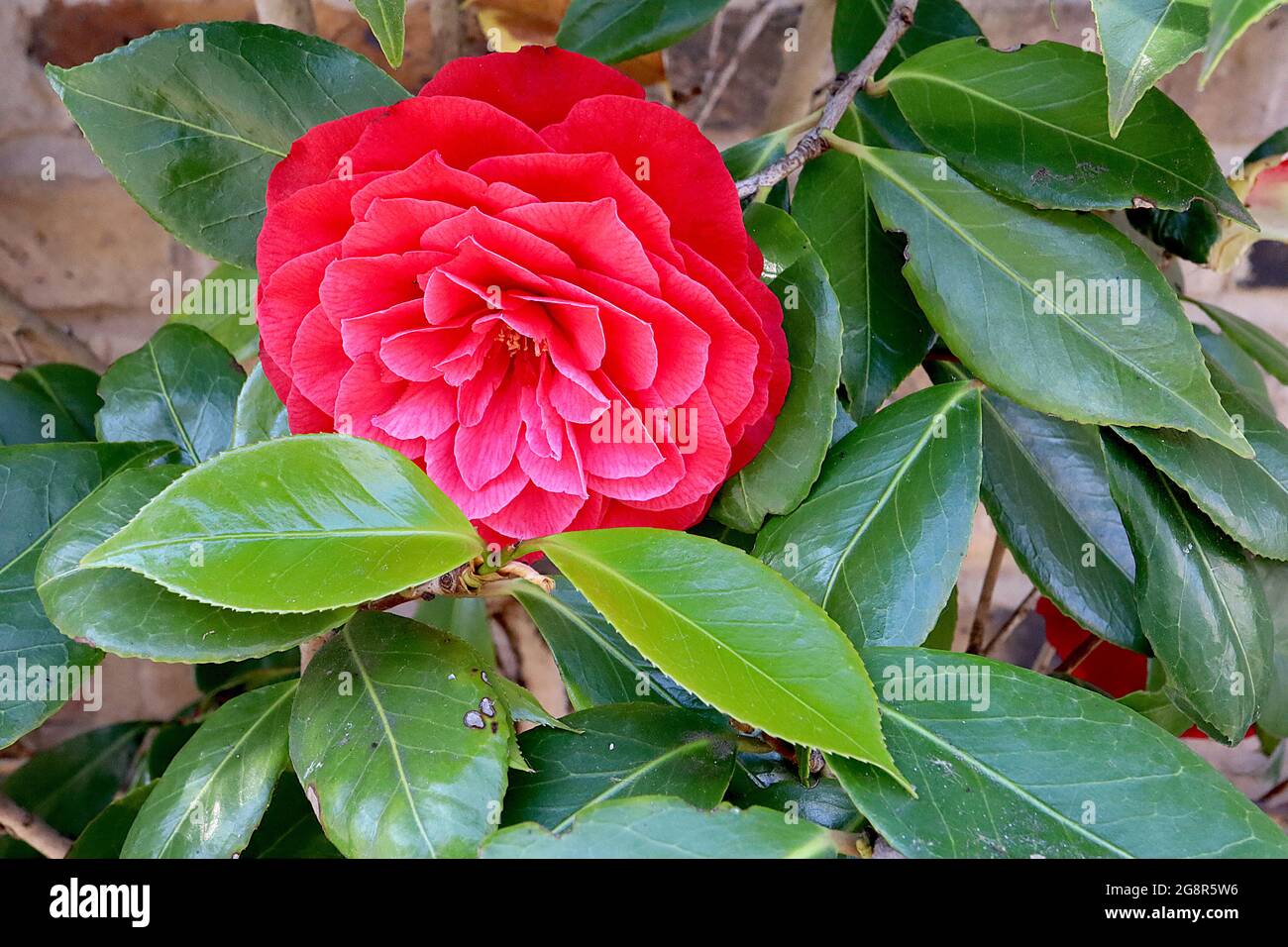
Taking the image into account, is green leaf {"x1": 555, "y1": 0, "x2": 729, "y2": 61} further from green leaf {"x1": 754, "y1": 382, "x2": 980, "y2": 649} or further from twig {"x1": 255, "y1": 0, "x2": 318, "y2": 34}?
green leaf {"x1": 754, "y1": 382, "x2": 980, "y2": 649}

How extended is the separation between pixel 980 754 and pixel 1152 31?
0.28 m

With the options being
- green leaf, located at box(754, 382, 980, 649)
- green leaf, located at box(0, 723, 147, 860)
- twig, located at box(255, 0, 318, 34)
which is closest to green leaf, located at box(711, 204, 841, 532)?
green leaf, located at box(754, 382, 980, 649)

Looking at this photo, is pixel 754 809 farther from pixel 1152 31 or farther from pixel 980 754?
pixel 1152 31

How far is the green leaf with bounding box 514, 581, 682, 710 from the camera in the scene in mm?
527

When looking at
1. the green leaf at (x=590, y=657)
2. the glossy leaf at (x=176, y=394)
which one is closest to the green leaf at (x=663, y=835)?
the green leaf at (x=590, y=657)

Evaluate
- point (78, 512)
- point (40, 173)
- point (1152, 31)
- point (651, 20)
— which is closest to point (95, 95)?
point (78, 512)

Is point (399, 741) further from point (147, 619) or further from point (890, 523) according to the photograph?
point (890, 523)

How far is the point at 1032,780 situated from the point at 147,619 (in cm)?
36

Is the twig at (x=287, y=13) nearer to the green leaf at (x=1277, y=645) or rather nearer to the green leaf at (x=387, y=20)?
the green leaf at (x=387, y=20)

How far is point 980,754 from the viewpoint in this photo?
0.42 m

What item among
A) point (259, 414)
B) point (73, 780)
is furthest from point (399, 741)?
point (73, 780)

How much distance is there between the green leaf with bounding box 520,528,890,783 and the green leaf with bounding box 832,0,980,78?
37cm

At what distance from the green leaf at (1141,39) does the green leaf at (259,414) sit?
40 centimetres

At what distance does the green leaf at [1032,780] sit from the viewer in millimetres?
386
